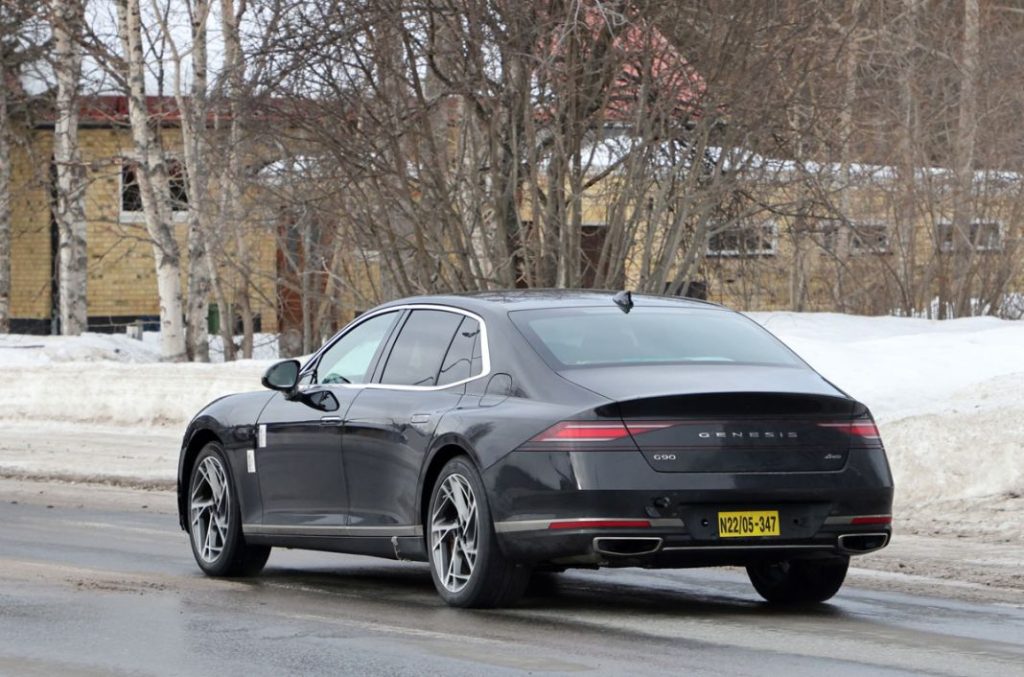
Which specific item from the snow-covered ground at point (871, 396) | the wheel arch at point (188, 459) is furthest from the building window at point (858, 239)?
the wheel arch at point (188, 459)

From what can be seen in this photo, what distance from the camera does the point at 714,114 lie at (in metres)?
19.8

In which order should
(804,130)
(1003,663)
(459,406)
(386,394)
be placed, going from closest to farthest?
1. (1003,663)
2. (459,406)
3. (386,394)
4. (804,130)

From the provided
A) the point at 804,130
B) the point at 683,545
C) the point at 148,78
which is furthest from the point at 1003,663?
the point at 148,78

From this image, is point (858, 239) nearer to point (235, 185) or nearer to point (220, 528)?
point (235, 185)

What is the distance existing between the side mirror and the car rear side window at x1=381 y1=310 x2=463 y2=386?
0.77 meters

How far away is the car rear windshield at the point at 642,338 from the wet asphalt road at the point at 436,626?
1.18 m

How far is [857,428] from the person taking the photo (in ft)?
30.1

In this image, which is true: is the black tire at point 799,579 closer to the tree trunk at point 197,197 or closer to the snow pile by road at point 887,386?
the snow pile by road at point 887,386

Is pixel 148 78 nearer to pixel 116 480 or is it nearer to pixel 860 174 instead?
pixel 860 174

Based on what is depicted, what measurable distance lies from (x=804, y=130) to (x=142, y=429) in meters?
8.38

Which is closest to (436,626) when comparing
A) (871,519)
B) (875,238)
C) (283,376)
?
(871,519)

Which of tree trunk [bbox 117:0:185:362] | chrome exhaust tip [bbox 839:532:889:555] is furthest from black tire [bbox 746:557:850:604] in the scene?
tree trunk [bbox 117:0:185:362]

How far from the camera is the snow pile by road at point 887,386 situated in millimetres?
14531

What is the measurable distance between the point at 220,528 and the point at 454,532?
246cm
